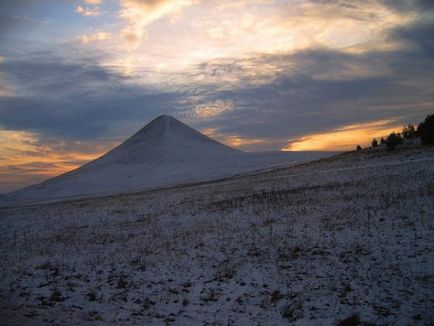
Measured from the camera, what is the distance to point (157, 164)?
97750 mm

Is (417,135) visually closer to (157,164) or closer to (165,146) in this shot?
(157,164)

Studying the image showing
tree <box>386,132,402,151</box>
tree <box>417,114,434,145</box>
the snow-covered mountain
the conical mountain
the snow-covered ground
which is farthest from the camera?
the conical mountain

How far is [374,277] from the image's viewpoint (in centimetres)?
1093

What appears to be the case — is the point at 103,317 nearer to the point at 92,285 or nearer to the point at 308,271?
the point at 92,285

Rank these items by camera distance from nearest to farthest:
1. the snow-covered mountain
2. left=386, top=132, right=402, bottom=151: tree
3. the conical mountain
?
left=386, top=132, right=402, bottom=151: tree, the snow-covered mountain, the conical mountain

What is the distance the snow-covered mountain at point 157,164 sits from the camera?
72000 millimetres

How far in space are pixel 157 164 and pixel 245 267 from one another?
8639 cm

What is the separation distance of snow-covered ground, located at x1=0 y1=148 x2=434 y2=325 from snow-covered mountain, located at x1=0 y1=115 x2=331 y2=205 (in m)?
42.8

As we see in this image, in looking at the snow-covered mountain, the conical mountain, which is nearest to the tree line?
the snow-covered mountain

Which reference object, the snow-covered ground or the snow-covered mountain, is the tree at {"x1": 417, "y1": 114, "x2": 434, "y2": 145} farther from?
the snow-covered mountain

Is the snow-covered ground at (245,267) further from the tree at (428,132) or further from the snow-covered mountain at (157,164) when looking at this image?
the snow-covered mountain at (157,164)

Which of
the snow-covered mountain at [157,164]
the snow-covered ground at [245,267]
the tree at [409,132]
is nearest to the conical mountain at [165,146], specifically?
the snow-covered mountain at [157,164]

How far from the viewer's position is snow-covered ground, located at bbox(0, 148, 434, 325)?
9.89m

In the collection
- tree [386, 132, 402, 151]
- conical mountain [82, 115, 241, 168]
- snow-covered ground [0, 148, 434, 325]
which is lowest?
snow-covered ground [0, 148, 434, 325]
